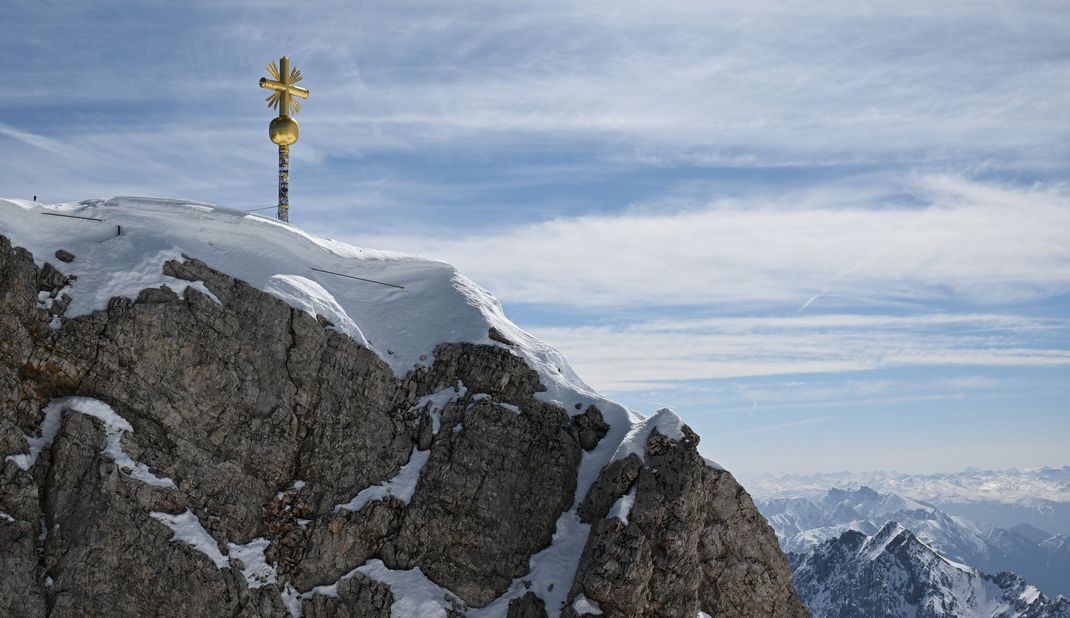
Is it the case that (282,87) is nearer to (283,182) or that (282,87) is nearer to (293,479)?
(283,182)

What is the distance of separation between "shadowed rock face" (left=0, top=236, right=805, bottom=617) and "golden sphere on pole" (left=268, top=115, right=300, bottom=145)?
12.0 metres

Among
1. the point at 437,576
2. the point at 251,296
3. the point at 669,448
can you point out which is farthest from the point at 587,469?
the point at 251,296

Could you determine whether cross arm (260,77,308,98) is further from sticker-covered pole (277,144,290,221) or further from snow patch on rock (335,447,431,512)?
snow patch on rock (335,447,431,512)

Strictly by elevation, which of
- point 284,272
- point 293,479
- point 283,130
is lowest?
point 293,479

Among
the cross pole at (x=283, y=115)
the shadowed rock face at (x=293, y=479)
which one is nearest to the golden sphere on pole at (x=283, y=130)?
the cross pole at (x=283, y=115)

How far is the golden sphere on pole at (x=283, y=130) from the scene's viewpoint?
176 feet

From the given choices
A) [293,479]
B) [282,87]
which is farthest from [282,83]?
[293,479]

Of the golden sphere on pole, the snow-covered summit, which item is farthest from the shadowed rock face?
the golden sphere on pole

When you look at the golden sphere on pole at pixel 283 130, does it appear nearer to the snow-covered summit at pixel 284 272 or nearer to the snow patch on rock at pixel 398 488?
the snow-covered summit at pixel 284 272

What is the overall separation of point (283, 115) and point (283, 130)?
0.91m

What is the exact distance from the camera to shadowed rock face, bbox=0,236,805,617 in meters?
36.2

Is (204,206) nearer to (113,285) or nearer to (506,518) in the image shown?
(113,285)

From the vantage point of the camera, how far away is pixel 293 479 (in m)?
41.0

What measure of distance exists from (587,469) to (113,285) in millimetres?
20841
